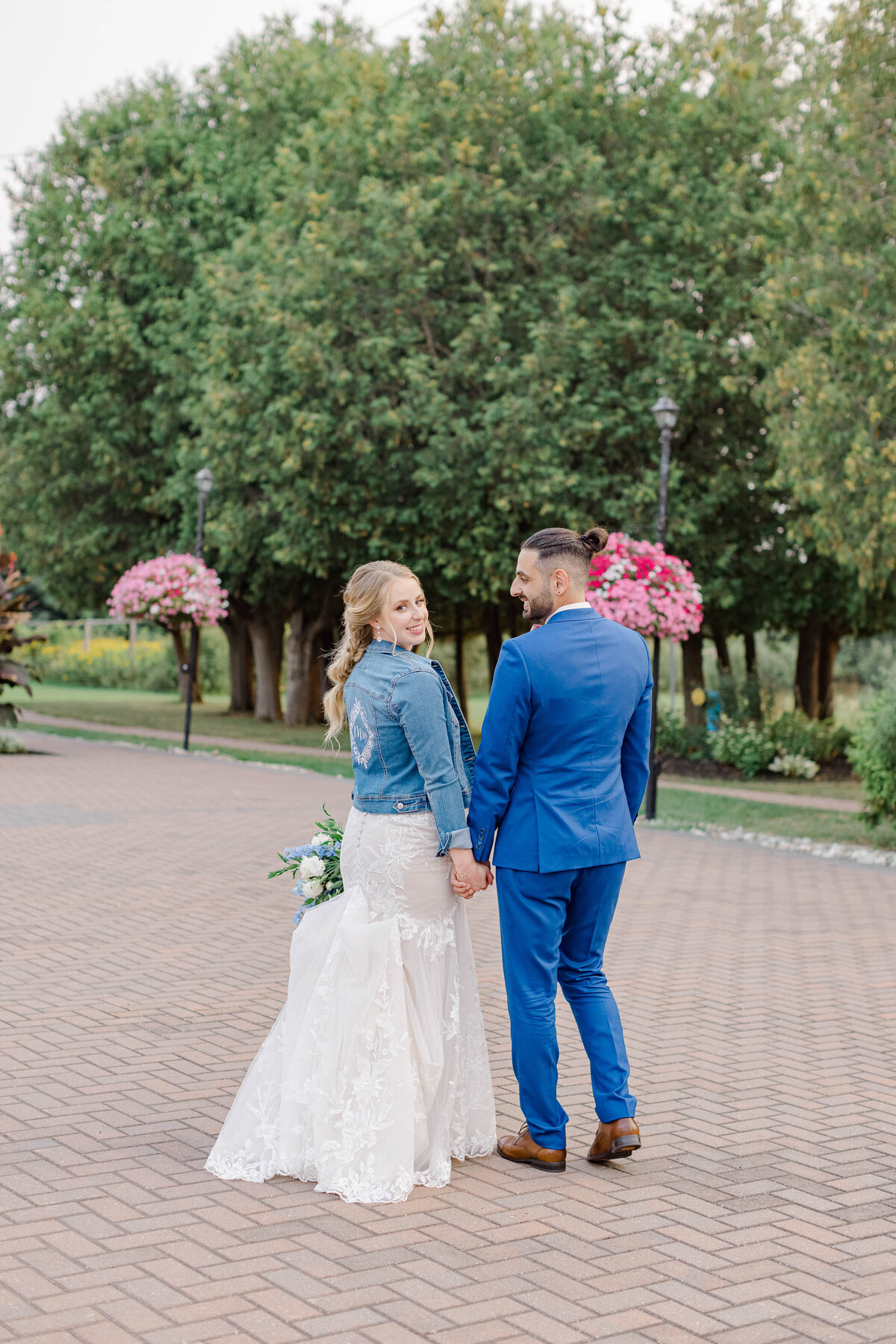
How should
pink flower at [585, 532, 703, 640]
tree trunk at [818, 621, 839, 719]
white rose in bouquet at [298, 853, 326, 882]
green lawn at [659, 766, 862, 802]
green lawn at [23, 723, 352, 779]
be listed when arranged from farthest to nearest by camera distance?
tree trunk at [818, 621, 839, 719], green lawn at [23, 723, 352, 779], green lawn at [659, 766, 862, 802], pink flower at [585, 532, 703, 640], white rose in bouquet at [298, 853, 326, 882]

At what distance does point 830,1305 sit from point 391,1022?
58.9 inches

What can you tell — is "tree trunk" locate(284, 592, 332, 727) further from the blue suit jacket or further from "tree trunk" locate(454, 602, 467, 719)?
the blue suit jacket

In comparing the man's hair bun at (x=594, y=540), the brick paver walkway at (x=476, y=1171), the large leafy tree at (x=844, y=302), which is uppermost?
the large leafy tree at (x=844, y=302)

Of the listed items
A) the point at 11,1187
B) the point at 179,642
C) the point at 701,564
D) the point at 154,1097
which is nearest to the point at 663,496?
the point at 701,564

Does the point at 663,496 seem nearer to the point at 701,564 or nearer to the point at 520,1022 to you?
the point at 701,564

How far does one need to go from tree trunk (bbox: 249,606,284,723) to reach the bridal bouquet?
91.4 feet

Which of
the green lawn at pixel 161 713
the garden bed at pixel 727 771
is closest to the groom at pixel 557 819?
the green lawn at pixel 161 713

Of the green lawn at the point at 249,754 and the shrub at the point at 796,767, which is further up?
the green lawn at the point at 249,754

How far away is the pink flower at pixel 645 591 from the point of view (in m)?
14.4

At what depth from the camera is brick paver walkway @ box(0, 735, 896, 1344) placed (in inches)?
137

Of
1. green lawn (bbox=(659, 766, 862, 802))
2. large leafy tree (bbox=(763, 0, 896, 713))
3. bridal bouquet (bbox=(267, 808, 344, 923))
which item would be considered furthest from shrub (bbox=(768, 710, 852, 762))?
bridal bouquet (bbox=(267, 808, 344, 923))

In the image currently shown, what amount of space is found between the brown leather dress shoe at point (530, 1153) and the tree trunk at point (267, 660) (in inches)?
1106

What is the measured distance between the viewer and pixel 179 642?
117ft

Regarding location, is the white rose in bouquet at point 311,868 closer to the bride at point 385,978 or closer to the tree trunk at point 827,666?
the bride at point 385,978
